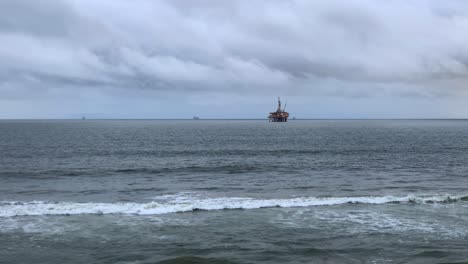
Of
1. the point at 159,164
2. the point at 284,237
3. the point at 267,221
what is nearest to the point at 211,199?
the point at 267,221

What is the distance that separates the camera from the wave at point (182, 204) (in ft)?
79.5

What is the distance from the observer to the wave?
2422 cm

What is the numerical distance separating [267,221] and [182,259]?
23.1 ft

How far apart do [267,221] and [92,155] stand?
45.0 meters

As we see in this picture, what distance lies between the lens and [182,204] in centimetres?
2605

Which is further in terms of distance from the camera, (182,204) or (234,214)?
(182,204)

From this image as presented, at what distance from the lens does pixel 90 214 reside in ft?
77.0

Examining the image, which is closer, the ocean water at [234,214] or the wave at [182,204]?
the ocean water at [234,214]

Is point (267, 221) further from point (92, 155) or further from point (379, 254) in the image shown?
point (92, 155)

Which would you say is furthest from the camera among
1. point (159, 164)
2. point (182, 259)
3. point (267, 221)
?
point (159, 164)

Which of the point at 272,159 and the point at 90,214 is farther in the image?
the point at 272,159

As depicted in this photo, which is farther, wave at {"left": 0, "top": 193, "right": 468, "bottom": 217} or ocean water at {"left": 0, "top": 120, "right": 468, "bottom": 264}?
wave at {"left": 0, "top": 193, "right": 468, "bottom": 217}

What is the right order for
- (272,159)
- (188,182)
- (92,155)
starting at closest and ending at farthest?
(188,182)
(272,159)
(92,155)

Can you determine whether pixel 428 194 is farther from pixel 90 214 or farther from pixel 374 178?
pixel 90 214
